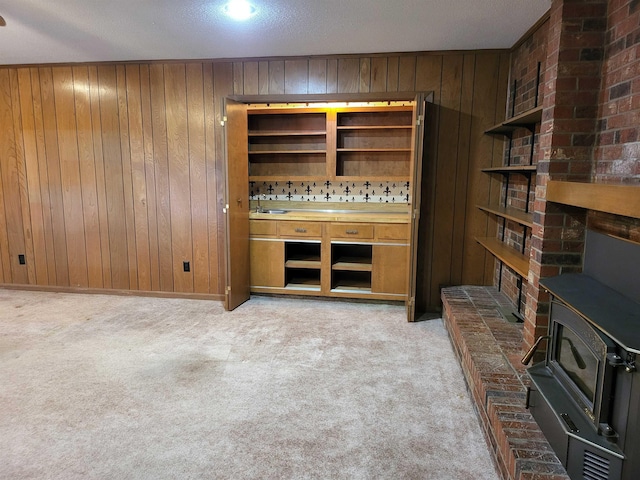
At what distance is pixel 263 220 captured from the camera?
4180mm

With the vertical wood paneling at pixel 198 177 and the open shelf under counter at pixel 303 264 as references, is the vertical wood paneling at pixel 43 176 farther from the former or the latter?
the open shelf under counter at pixel 303 264

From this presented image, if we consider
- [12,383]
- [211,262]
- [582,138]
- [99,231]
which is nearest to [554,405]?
[582,138]

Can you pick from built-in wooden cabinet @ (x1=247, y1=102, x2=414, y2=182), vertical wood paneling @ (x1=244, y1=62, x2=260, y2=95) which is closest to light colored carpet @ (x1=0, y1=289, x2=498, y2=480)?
built-in wooden cabinet @ (x1=247, y1=102, x2=414, y2=182)

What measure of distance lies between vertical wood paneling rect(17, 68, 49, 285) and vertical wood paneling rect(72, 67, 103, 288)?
509mm

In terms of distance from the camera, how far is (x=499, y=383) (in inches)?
80.9

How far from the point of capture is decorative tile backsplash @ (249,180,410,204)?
177 inches

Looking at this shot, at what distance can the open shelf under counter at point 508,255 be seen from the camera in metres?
2.55

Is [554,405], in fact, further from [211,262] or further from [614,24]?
[211,262]

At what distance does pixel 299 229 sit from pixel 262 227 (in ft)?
1.29

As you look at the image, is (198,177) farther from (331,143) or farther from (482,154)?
(482,154)

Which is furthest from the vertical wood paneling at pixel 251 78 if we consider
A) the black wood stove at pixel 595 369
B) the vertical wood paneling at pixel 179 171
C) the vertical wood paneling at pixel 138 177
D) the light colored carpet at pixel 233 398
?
the black wood stove at pixel 595 369

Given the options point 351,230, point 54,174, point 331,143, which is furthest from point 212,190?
point 54,174

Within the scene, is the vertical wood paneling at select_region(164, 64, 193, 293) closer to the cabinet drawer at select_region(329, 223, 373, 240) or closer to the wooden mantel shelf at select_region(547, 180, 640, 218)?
the cabinet drawer at select_region(329, 223, 373, 240)

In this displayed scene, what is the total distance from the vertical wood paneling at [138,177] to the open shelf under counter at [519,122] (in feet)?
10.9
